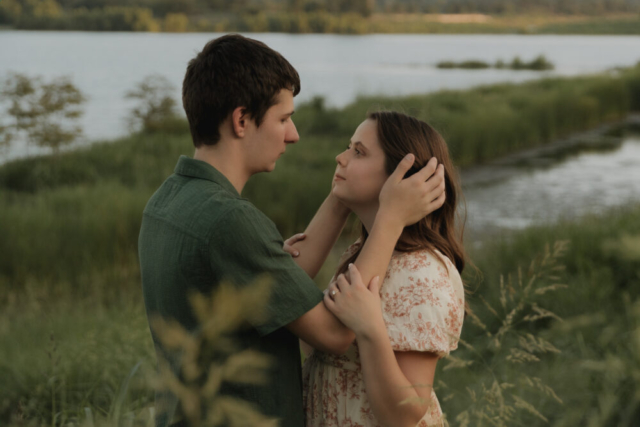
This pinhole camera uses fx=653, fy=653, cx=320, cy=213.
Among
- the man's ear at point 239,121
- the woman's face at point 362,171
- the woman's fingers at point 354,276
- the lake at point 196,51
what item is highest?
the man's ear at point 239,121

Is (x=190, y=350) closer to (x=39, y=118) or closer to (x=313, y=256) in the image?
(x=313, y=256)

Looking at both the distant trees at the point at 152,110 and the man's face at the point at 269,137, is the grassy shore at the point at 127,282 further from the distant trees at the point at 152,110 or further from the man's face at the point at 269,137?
the man's face at the point at 269,137

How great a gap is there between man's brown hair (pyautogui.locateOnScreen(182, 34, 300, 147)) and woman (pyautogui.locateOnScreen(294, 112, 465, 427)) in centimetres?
35

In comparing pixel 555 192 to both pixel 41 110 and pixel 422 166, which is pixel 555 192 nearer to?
pixel 41 110

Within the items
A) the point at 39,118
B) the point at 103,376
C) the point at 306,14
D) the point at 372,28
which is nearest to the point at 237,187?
the point at 103,376

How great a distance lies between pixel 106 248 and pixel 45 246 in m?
0.61

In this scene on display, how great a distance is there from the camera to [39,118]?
452 inches

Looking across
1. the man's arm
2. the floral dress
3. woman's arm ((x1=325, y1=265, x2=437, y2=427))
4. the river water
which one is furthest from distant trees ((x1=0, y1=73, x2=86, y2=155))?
woman's arm ((x1=325, y1=265, x2=437, y2=427))

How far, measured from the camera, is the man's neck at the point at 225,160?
1772mm

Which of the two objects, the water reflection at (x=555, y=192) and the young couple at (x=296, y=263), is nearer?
the young couple at (x=296, y=263)

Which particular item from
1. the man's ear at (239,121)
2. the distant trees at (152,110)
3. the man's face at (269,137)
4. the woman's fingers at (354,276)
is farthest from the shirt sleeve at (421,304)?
the distant trees at (152,110)

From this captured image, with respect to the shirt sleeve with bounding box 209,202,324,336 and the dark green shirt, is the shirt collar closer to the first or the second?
the dark green shirt

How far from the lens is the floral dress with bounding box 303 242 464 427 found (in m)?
1.73

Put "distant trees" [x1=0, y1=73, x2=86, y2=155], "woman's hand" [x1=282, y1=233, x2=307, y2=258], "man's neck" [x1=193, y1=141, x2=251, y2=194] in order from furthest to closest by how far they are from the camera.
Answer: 1. "distant trees" [x1=0, y1=73, x2=86, y2=155]
2. "woman's hand" [x1=282, y1=233, x2=307, y2=258]
3. "man's neck" [x1=193, y1=141, x2=251, y2=194]
